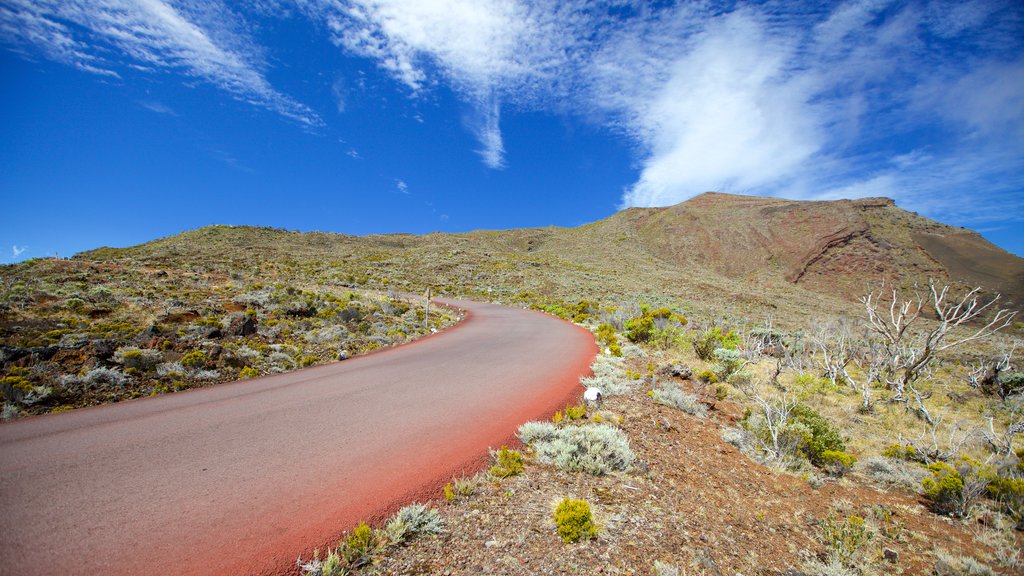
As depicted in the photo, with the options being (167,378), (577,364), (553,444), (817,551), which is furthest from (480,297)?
(817,551)

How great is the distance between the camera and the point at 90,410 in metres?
6.02

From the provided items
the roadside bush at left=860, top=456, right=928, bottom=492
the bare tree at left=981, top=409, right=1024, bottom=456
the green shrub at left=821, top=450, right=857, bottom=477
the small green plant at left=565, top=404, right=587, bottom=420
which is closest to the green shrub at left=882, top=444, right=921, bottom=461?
the roadside bush at left=860, top=456, right=928, bottom=492

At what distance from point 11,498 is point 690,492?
6.92 metres

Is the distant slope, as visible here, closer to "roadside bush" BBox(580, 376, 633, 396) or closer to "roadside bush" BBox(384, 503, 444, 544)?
"roadside bush" BBox(580, 376, 633, 396)

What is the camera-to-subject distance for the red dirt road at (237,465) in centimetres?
306

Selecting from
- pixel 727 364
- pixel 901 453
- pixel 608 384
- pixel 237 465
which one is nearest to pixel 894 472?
pixel 901 453

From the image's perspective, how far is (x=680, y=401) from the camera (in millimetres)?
7465

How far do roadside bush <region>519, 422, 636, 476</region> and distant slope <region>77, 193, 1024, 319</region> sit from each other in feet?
82.1

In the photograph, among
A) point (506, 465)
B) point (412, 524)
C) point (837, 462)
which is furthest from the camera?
point (837, 462)

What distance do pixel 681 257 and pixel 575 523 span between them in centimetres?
6761

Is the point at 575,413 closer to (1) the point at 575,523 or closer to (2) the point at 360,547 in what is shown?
(1) the point at 575,523

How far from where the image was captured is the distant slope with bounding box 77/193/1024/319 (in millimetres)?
34844

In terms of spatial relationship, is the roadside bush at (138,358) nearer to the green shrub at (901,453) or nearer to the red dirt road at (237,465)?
the red dirt road at (237,465)

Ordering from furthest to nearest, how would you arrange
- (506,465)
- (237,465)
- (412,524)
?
(506,465)
(237,465)
(412,524)
